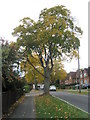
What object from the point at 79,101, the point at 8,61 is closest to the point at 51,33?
the point at 79,101

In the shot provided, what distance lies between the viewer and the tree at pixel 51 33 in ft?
93.4

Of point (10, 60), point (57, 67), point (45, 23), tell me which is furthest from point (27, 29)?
point (57, 67)

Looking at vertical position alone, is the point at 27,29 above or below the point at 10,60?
above

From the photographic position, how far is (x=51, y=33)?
28.1 m

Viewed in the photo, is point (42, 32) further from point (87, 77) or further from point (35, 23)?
point (87, 77)

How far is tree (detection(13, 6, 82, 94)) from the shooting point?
28453 millimetres

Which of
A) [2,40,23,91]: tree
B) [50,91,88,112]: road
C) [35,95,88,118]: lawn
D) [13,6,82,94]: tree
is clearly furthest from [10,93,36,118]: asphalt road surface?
[13,6,82,94]: tree

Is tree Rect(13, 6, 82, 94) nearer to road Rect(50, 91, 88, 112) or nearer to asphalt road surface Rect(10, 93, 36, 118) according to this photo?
road Rect(50, 91, 88, 112)

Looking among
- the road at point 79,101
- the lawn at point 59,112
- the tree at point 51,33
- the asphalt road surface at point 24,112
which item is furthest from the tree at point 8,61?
the tree at point 51,33

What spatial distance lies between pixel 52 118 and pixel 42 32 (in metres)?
19.1

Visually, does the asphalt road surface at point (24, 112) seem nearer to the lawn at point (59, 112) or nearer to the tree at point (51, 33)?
the lawn at point (59, 112)

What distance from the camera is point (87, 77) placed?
90.9 m

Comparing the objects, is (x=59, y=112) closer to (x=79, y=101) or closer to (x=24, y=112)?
(x=24, y=112)

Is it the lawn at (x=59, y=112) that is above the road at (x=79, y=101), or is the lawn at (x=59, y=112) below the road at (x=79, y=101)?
above
